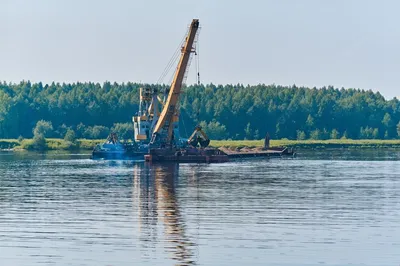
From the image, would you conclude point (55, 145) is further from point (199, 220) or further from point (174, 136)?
point (199, 220)

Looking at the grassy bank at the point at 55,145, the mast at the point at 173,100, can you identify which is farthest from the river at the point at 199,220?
the grassy bank at the point at 55,145

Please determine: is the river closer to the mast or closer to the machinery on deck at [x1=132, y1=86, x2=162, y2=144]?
the mast

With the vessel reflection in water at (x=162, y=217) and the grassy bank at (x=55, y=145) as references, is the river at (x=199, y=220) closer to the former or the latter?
the vessel reflection in water at (x=162, y=217)

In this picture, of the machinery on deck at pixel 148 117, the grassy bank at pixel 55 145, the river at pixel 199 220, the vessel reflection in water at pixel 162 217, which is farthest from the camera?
the grassy bank at pixel 55 145

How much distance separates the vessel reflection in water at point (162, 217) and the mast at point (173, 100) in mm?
38328

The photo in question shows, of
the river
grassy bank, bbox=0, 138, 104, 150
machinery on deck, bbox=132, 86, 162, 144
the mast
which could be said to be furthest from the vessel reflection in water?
grassy bank, bbox=0, 138, 104, 150

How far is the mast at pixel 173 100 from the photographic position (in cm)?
12662

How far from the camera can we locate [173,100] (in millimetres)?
129875

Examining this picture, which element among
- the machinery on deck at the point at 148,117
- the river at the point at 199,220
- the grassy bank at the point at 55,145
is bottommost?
the river at the point at 199,220

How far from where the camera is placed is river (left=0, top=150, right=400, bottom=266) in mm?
40969

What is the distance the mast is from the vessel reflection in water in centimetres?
3833

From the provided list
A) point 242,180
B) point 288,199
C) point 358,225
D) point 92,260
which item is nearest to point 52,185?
point 242,180

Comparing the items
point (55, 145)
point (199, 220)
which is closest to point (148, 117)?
point (55, 145)

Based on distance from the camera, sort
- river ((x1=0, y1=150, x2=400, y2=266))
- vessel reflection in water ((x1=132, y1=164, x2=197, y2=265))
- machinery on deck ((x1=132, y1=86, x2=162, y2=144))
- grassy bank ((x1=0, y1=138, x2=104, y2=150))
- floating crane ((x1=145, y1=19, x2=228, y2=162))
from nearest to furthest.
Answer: river ((x1=0, y1=150, x2=400, y2=266)), vessel reflection in water ((x1=132, y1=164, x2=197, y2=265)), floating crane ((x1=145, y1=19, x2=228, y2=162)), machinery on deck ((x1=132, y1=86, x2=162, y2=144)), grassy bank ((x1=0, y1=138, x2=104, y2=150))
